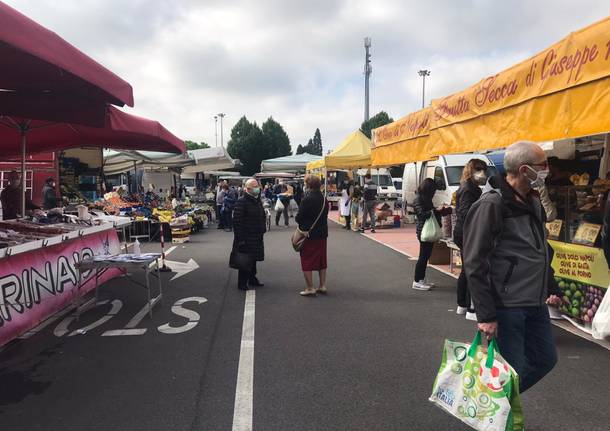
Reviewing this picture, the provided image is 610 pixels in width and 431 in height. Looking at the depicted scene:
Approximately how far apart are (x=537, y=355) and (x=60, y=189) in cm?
1589

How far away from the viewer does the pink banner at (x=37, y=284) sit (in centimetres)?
503

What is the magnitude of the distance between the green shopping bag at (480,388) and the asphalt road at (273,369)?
724 millimetres

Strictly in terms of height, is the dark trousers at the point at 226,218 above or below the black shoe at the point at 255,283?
above

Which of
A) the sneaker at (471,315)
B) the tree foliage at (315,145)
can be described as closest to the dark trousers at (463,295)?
the sneaker at (471,315)

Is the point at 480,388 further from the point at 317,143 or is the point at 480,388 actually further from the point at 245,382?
the point at 317,143

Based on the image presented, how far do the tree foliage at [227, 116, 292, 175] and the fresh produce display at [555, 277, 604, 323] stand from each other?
65.4 meters

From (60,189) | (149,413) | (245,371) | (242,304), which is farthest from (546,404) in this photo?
(60,189)

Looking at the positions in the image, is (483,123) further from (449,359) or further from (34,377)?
(34,377)

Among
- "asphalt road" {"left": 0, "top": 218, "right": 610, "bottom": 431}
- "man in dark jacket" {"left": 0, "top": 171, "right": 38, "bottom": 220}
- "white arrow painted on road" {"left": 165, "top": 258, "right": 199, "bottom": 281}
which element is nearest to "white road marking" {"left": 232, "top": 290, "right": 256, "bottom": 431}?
"asphalt road" {"left": 0, "top": 218, "right": 610, "bottom": 431}

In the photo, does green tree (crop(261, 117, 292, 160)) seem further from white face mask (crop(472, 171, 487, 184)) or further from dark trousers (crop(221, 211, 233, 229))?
white face mask (crop(472, 171, 487, 184))

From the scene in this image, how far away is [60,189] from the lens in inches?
608

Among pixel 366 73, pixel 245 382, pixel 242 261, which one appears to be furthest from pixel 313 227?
pixel 366 73

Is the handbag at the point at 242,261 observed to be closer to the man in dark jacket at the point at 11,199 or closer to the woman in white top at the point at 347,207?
the man in dark jacket at the point at 11,199

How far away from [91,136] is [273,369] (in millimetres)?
7356
